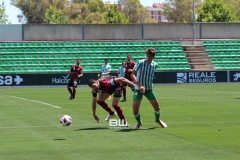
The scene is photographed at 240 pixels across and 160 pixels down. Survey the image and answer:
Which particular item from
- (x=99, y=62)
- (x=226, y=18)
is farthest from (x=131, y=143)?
(x=226, y=18)

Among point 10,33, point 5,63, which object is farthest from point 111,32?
point 5,63

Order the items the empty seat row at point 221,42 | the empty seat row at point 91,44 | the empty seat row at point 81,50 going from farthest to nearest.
A: the empty seat row at point 221,42, the empty seat row at point 91,44, the empty seat row at point 81,50

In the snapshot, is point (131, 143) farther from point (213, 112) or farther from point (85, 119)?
point (213, 112)

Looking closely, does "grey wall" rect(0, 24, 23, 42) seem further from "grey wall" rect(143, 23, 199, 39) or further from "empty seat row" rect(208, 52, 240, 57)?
"empty seat row" rect(208, 52, 240, 57)

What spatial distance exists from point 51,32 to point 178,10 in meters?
83.2

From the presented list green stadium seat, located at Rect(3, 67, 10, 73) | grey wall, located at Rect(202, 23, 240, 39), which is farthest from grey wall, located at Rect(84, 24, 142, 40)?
green stadium seat, located at Rect(3, 67, 10, 73)

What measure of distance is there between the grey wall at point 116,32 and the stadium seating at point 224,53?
247 cm

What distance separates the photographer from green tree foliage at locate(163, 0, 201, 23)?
447ft

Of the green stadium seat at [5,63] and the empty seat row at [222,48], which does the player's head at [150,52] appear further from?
the empty seat row at [222,48]

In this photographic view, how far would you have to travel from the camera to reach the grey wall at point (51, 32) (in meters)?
59.1

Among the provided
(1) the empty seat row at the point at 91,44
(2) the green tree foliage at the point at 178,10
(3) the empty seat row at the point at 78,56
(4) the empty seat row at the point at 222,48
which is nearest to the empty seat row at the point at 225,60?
(4) the empty seat row at the point at 222,48

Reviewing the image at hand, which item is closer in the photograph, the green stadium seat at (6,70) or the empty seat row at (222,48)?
the green stadium seat at (6,70)

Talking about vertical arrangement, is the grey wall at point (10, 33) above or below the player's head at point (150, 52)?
above

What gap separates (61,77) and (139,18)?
101912 mm
